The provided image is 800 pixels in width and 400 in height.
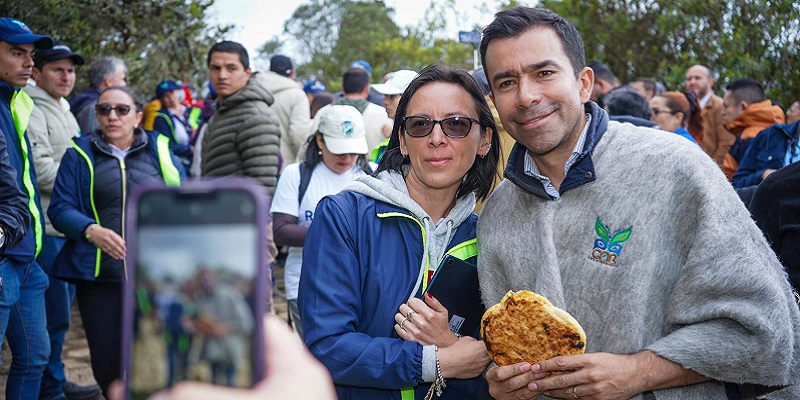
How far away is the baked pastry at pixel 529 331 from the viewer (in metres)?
1.99

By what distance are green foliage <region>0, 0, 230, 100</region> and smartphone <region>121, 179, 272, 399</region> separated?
6532 millimetres

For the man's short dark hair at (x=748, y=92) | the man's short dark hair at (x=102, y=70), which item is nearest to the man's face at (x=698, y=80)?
the man's short dark hair at (x=748, y=92)

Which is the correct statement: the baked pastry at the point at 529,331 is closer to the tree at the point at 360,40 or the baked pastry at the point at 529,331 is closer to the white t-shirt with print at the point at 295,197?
the white t-shirt with print at the point at 295,197

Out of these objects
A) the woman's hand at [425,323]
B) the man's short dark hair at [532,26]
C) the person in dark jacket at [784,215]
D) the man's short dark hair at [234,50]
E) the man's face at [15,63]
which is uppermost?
the man's short dark hair at [532,26]

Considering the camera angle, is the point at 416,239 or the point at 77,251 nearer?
the point at 416,239

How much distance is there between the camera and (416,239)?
2457mm

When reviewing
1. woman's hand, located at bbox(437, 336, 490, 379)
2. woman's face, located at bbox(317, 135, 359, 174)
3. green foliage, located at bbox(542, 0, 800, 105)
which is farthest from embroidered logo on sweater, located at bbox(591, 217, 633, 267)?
green foliage, located at bbox(542, 0, 800, 105)

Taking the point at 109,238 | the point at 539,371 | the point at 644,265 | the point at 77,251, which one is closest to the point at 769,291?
the point at 644,265

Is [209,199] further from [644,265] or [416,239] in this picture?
[416,239]

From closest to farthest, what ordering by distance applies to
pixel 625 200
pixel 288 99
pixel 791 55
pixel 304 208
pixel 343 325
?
pixel 625 200 → pixel 343 325 → pixel 304 208 → pixel 288 99 → pixel 791 55

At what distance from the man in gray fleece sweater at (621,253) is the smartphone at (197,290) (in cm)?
139

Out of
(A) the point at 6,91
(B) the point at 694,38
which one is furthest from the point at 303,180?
(B) the point at 694,38

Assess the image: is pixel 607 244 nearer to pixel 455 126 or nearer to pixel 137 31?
pixel 455 126

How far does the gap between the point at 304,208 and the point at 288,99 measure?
309 centimetres
